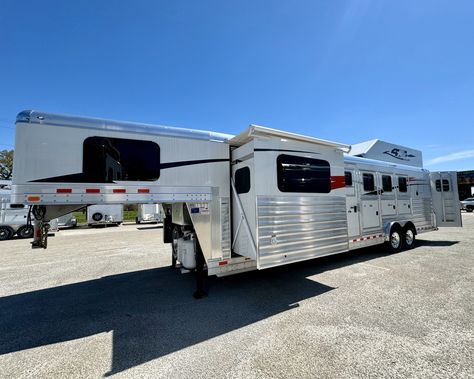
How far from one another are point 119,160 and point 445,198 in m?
11.3

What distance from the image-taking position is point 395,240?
7.74 metres

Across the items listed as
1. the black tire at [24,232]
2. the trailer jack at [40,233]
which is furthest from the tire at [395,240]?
the black tire at [24,232]

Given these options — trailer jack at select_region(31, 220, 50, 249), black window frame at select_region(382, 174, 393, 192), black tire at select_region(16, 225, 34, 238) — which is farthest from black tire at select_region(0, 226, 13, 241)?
black window frame at select_region(382, 174, 393, 192)

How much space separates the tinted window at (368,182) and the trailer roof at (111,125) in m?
4.65

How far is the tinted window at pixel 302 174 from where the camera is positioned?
4500mm

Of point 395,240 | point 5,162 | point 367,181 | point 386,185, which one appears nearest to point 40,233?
point 367,181

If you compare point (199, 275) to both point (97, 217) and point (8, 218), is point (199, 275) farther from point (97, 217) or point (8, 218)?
point (97, 217)

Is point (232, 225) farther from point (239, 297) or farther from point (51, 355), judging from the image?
point (51, 355)

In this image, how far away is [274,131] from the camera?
4402 millimetres

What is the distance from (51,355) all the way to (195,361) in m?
1.81

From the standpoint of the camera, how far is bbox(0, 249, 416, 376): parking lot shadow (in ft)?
10.5

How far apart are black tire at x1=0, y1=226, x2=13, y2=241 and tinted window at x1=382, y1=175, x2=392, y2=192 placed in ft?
63.2

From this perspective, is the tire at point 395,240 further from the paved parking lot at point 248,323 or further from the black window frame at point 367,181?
the black window frame at point 367,181

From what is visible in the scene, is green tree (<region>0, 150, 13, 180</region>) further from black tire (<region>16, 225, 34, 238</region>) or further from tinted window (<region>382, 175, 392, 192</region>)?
tinted window (<region>382, 175, 392, 192</region>)
